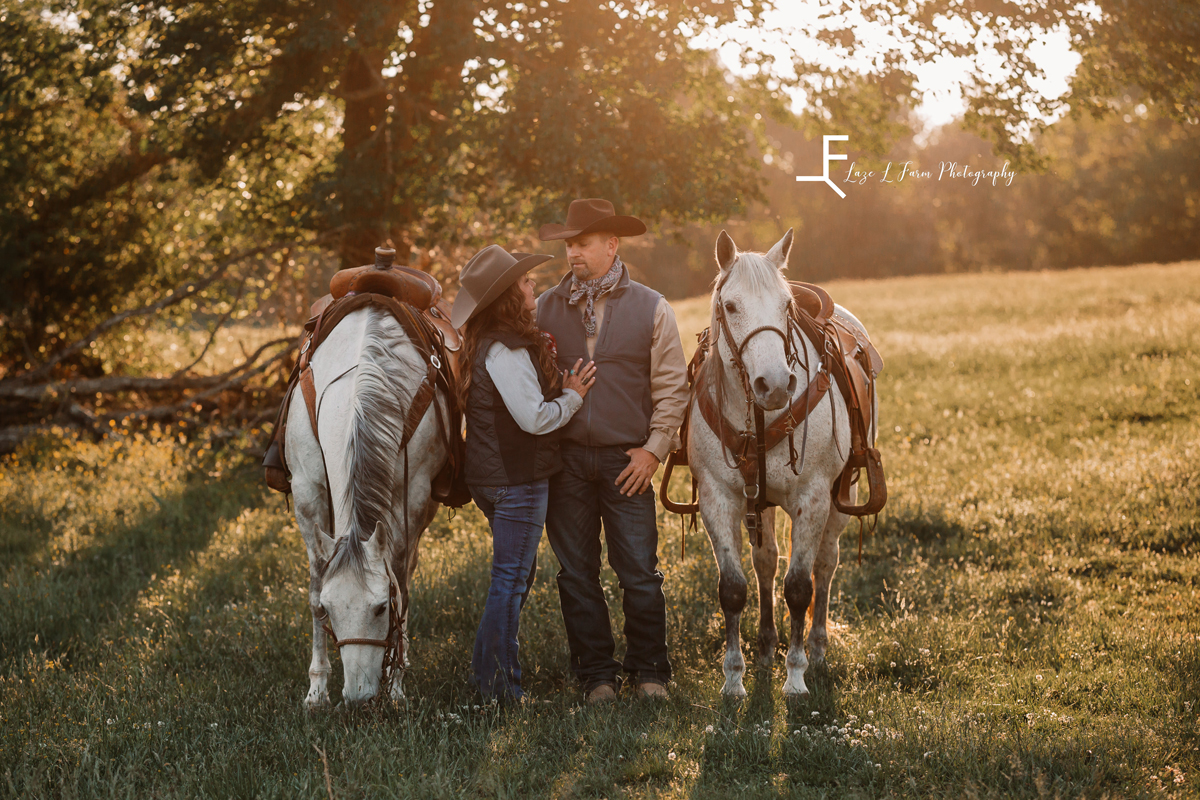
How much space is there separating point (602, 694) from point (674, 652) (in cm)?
76

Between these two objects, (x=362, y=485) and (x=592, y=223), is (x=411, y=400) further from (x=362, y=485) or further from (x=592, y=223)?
(x=592, y=223)

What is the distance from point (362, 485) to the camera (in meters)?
3.68

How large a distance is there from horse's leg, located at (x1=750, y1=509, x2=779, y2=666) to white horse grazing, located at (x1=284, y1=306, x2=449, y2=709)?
6.14ft

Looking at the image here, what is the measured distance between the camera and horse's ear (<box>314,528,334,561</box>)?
383cm

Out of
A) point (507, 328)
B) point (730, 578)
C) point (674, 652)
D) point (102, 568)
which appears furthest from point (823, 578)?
point (102, 568)

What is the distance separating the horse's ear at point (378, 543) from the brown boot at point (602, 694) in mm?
1396

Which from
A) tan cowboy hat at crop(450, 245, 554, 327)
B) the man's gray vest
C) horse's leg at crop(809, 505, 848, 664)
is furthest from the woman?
horse's leg at crop(809, 505, 848, 664)

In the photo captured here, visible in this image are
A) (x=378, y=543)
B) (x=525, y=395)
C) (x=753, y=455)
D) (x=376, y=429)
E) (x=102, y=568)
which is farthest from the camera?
(x=102, y=568)

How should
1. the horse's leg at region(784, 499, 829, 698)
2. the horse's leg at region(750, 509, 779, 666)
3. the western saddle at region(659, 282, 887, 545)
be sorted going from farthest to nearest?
1. the horse's leg at region(750, 509, 779, 666)
2. the horse's leg at region(784, 499, 829, 698)
3. the western saddle at region(659, 282, 887, 545)

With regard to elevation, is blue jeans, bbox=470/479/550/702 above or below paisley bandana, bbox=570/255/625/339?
below

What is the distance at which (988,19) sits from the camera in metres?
8.55

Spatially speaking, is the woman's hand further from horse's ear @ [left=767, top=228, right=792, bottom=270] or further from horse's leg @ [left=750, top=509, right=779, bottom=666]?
horse's leg @ [left=750, top=509, right=779, bottom=666]

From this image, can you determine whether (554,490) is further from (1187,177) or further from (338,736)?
(1187,177)

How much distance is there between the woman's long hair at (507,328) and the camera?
13.8 ft
